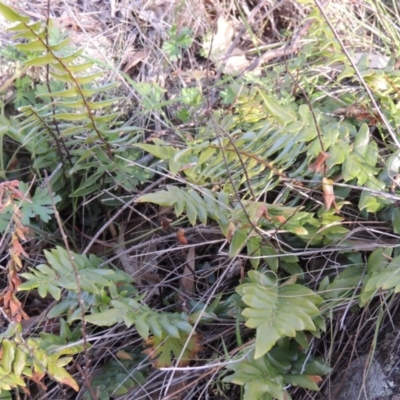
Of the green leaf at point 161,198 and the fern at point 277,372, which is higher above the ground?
the green leaf at point 161,198

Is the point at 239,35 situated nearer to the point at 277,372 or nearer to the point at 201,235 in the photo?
the point at 201,235

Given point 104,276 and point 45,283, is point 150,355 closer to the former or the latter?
point 104,276

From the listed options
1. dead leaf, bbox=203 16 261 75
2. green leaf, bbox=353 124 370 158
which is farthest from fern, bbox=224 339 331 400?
dead leaf, bbox=203 16 261 75

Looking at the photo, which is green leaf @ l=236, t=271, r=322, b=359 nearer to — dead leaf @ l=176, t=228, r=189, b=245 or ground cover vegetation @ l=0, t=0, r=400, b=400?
ground cover vegetation @ l=0, t=0, r=400, b=400

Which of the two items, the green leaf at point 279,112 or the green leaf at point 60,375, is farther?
the green leaf at point 279,112

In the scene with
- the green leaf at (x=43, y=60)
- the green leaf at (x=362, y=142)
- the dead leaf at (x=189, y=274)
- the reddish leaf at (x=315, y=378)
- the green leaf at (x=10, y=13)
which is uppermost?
the green leaf at (x=10, y=13)

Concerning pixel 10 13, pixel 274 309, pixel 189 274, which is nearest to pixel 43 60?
pixel 10 13

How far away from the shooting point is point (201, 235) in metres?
1.71

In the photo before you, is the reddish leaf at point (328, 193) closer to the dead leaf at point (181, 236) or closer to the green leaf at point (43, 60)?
the dead leaf at point (181, 236)

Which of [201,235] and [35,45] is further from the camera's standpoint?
[201,235]

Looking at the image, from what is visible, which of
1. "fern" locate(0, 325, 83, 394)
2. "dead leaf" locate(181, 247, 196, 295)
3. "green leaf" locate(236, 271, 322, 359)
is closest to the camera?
"green leaf" locate(236, 271, 322, 359)

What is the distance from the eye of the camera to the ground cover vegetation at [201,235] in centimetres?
142

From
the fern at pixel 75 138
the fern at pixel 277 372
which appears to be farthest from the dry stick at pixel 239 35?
the fern at pixel 277 372

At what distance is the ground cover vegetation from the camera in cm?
142
